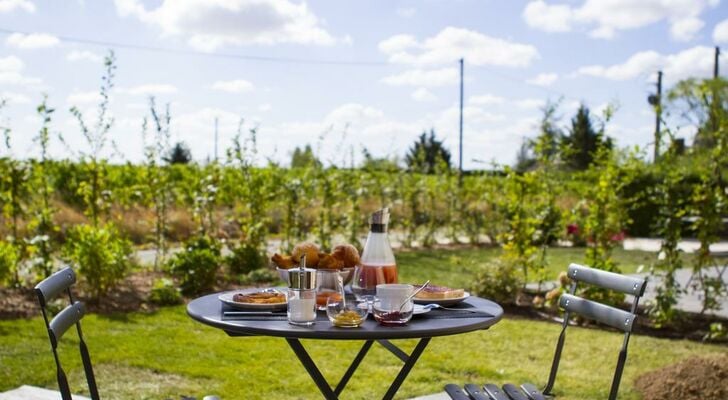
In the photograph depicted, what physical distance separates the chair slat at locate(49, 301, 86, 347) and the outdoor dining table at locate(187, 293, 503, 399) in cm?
41

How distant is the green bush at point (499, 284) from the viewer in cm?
691

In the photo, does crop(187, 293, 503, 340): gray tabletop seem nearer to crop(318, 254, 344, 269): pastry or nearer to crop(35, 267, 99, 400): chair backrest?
crop(318, 254, 344, 269): pastry

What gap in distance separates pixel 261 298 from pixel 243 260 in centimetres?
597

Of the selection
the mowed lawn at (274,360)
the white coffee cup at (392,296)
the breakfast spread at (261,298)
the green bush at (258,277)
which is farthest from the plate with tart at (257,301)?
the green bush at (258,277)

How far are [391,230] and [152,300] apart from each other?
7515mm

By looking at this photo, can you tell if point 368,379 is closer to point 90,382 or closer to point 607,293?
point 90,382

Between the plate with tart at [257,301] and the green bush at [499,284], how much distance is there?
4.74 metres

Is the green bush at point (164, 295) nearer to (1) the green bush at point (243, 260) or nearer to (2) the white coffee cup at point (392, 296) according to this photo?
(1) the green bush at point (243, 260)

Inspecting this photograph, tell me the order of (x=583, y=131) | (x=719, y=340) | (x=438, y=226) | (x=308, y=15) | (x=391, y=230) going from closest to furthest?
1. (x=719, y=340)
2. (x=308, y=15)
3. (x=438, y=226)
4. (x=391, y=230)
5. (x=583, y=131)

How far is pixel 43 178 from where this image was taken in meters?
7.13

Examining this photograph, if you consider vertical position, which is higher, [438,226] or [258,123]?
[258,123]

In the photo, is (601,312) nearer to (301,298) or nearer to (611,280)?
(611,280)

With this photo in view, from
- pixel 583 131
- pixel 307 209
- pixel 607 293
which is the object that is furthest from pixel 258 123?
pixel 583 131

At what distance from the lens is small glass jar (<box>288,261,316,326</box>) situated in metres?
2.08
